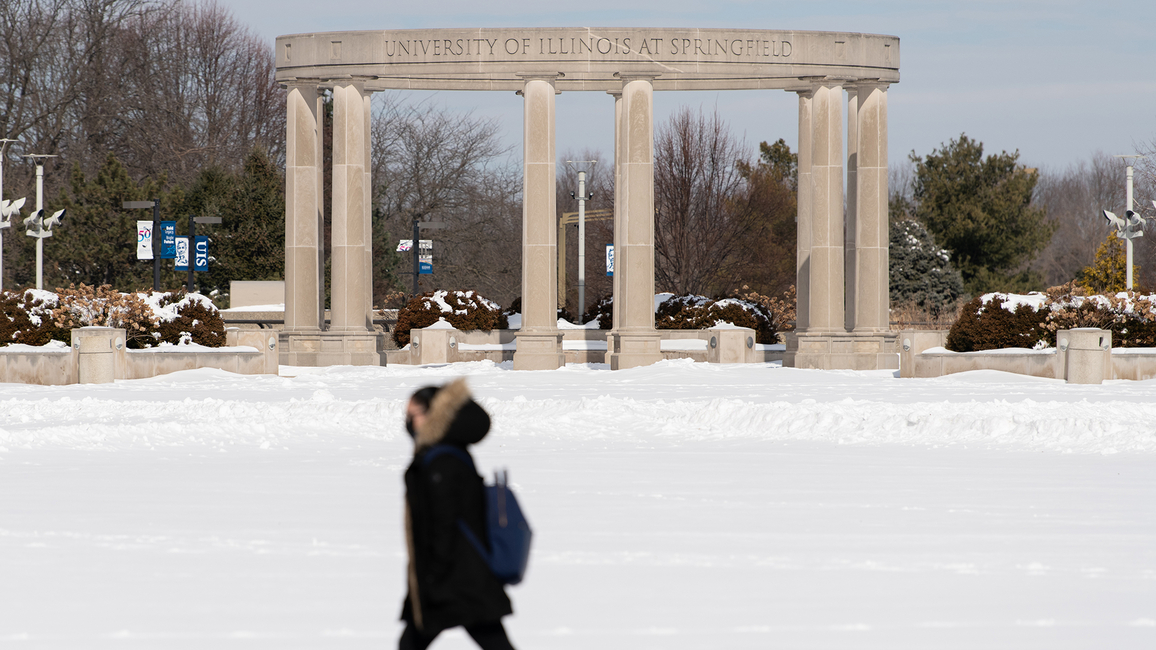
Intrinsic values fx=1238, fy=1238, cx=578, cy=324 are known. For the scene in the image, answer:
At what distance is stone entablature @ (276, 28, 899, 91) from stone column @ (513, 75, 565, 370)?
79cm

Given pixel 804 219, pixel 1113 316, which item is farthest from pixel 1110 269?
pixel 1113 316

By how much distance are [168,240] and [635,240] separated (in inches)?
756

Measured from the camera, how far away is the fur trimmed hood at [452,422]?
4.89 m

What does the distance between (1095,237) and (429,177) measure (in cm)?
4963

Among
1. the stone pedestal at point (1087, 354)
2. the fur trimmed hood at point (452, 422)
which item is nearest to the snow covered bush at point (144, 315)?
the stone pedestal at point (1087, 354)

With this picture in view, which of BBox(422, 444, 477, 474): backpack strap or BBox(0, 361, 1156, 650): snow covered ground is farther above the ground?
BBox(422, 444, 477, 474): backpack strap

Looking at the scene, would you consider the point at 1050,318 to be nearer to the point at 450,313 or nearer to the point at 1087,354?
the point at 1087,354

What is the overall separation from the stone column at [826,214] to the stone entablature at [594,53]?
793 millimetres

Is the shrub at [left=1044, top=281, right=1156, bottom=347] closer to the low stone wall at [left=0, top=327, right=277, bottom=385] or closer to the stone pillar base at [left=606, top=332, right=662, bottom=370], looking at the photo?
the stone pillar base at [left=606, top=332, right=662, bottom=370]

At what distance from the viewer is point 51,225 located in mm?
43406

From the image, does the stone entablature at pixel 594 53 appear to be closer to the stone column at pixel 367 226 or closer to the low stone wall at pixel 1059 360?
the stone column at pixel 367 226

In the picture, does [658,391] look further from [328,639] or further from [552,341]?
[328,639]

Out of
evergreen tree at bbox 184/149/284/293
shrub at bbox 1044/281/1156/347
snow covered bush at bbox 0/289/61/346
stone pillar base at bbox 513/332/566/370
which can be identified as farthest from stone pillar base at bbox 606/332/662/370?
evergreen tree at bbox 184/149/284/293

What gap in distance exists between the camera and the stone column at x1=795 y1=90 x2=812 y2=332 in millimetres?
30859
